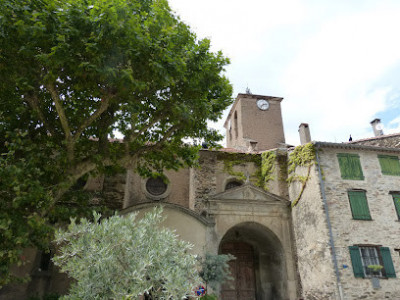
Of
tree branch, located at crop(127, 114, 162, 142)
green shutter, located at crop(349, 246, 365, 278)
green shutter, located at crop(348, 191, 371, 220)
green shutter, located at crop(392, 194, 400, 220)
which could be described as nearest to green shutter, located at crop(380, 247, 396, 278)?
green shutter, located at crop(349, 246, 365, 278)

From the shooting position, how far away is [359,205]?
13797mm

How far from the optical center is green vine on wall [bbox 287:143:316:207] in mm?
14555

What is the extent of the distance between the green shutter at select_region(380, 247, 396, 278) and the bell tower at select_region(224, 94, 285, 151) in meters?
13.2

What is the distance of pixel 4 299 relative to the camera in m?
11.0

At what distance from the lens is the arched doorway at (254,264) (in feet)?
48.4

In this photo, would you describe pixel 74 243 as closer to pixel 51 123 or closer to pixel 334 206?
pixel 51 123

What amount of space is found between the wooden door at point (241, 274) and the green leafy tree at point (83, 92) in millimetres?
7388

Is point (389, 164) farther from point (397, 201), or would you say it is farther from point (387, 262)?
point (387, 262)

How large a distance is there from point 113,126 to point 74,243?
5.64 meters

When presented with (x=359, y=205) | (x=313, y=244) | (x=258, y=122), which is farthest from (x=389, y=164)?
(x=258, y=122)

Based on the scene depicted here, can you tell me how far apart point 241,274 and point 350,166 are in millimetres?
7909

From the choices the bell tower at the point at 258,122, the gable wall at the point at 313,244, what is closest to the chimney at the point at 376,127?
the bell tower at the point at 258,122

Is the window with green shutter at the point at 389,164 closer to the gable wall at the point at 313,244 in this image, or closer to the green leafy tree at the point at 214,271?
the gable wall at the point at 313,244

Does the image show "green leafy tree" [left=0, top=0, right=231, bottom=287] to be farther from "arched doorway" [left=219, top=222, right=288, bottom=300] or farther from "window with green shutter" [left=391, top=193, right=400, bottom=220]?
Answer: "window with green shutter" [left=391, top=193, right=400, bottom=220]
